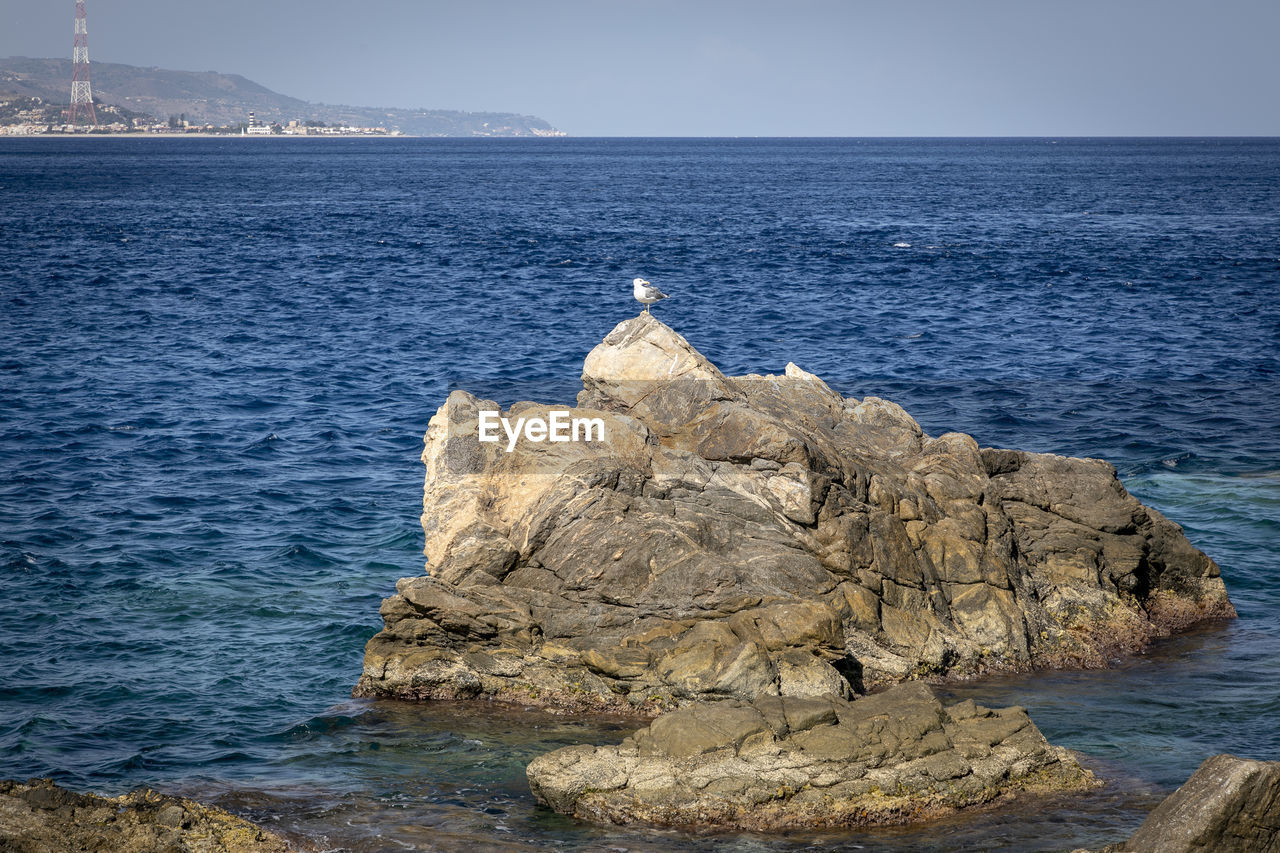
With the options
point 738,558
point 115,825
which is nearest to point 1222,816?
point 738,558

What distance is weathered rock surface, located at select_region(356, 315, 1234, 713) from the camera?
51.5 feet

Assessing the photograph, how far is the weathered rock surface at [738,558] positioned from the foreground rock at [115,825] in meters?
4.41

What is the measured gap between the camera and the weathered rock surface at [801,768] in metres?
12.3

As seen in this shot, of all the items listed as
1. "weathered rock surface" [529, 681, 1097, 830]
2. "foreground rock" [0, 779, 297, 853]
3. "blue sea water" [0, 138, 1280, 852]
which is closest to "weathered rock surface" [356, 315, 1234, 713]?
"blue sea water" [0, 138, 1280, 852]

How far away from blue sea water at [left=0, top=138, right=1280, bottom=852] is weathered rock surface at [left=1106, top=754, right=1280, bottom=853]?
1.43m

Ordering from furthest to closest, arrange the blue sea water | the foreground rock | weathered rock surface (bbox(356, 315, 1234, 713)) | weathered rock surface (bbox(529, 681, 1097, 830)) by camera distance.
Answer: weathered rock surface (bbox(356, 315, 1234, 713)), the blue sea water, weathered rock surface (bbox(529, 681, 1097, 830)), the foreground rock

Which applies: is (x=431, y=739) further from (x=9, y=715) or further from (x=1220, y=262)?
(x=1220, y=262)

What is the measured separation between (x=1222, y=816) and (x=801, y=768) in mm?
4239

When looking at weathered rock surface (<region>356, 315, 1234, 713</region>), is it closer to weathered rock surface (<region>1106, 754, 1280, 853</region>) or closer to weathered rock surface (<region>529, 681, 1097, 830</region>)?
weathered rock surface (<region>529, 681, 1097, 830</region>)

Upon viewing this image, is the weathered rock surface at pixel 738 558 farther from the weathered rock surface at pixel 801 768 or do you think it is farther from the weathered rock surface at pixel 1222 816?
the weathered rock surface at pixel 1222 816

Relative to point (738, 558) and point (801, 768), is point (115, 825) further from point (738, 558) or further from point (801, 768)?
point (738, 558)

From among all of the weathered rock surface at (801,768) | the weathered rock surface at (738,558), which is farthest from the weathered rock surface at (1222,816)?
the weathered rock surface at (738,558)

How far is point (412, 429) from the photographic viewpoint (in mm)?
30781

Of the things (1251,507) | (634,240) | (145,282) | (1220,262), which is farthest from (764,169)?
(1251,507)
